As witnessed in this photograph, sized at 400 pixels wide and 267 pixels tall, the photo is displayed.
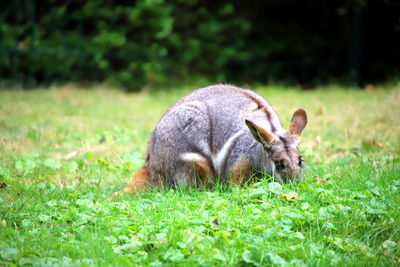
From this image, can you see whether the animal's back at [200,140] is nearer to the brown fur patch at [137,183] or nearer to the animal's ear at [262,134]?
the brown fur patch at [137,183]

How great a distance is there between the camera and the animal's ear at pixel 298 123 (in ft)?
16.7

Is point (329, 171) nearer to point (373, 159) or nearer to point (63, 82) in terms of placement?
point (373, 159)

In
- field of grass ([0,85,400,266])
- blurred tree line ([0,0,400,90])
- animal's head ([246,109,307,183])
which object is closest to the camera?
field of grass ([0,85,400,266])

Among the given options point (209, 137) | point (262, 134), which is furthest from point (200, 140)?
point (262, 134)

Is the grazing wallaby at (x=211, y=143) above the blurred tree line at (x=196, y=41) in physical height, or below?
below

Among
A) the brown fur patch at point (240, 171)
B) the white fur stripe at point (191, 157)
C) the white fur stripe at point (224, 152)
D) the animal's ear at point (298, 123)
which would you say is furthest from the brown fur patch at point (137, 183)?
the animal's ear at point (298, 123)

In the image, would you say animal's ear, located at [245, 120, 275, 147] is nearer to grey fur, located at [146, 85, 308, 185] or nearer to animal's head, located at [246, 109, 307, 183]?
animal's head, located at [246, 109, 307, 183]

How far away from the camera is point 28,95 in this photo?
33.4 ft

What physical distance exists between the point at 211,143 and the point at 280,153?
0.86 m

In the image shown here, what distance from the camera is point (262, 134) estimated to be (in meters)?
4.85

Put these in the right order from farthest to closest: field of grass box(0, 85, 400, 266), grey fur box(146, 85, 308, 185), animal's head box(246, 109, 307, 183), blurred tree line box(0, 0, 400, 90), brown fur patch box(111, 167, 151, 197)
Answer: blurred tree line box(0, 0, 400, 90) < grey fur box(146, 85, 308, 185) < brown fur patch box(111, 167, 151, 197) < animal's head box(246, 109, 307, 183) < field of grass box(0, 85, 400, 266)

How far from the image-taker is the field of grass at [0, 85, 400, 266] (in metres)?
3.55

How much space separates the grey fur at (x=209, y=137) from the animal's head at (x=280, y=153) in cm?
6

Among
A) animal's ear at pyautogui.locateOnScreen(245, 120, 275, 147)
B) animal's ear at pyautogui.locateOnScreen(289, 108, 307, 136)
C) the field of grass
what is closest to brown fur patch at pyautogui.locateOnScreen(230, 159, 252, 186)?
the field of grass
